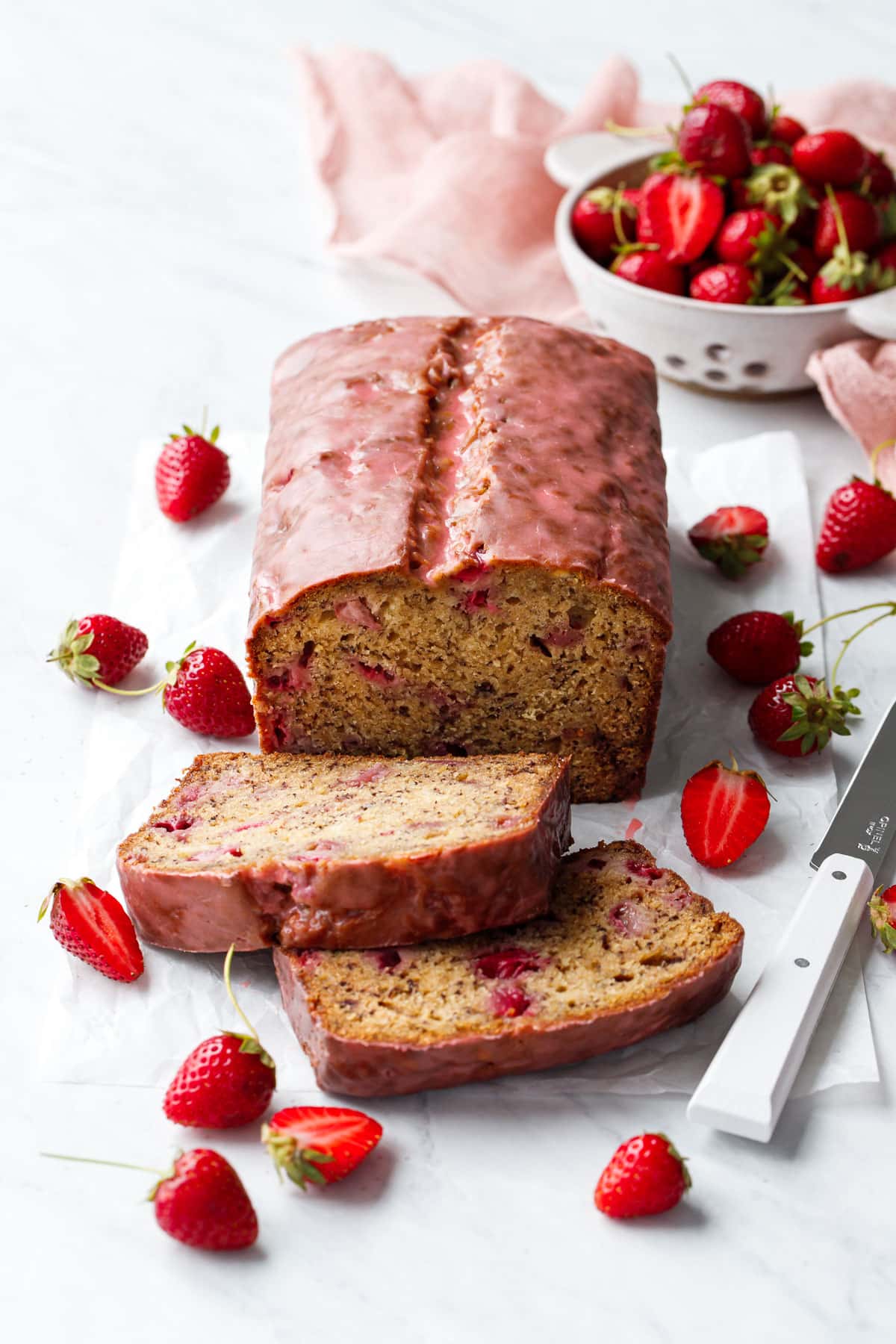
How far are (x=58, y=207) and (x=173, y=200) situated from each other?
18.6 inches

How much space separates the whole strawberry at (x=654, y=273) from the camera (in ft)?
16.4

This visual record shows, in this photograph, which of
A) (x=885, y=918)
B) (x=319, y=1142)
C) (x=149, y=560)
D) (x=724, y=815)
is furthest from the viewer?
(x=149, y=560)

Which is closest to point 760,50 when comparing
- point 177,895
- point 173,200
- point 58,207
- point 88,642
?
point 173,200

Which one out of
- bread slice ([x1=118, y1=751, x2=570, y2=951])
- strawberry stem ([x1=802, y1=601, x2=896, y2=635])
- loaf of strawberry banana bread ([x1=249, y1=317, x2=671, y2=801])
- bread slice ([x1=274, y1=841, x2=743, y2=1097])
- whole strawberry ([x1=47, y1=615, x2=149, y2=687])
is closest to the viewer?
bread slice ([x1=274, y1=841, x2=743, y2=1097])

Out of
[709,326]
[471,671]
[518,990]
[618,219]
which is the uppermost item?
[618,219]

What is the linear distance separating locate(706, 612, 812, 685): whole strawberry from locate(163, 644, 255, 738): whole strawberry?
50.2 inches

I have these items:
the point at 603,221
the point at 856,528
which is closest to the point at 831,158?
the point at 603,221

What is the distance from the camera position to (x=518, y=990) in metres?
3.15

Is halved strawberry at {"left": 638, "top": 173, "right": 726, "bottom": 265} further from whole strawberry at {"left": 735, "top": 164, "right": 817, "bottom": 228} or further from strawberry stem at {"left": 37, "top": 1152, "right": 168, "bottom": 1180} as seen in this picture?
strawberry stem at {"left": 37, "top": 1152, "right": 168, "bottom": 1180}

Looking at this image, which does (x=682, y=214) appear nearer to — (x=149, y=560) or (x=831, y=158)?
(x=831, y=158)

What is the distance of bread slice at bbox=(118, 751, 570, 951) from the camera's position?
10.3 ft

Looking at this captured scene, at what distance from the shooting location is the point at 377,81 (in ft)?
20.8

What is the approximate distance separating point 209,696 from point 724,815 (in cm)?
132

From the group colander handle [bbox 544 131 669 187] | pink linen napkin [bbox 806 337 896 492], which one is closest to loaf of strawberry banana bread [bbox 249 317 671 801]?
pink linen napkin [bbox 806 337 896 492]
